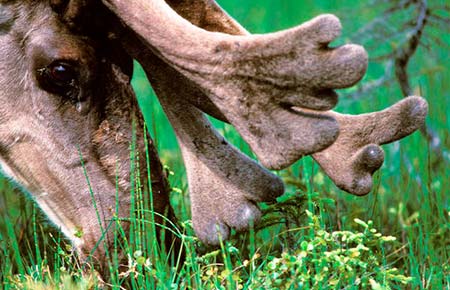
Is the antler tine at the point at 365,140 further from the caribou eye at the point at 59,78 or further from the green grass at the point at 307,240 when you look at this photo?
the caribou eye at the point at 59,78

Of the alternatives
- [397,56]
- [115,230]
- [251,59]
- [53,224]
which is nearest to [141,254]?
[115,230]

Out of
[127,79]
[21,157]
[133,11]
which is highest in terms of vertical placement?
[133,11]

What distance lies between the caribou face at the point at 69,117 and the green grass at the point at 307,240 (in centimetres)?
15

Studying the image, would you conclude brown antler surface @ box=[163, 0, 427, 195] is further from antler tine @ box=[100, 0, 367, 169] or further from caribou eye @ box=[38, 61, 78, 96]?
caribou eye @ box=[38, 61, 78, 96]

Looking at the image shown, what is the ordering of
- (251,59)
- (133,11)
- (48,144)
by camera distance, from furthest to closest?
(48,144)
(133,11)
(251,59)

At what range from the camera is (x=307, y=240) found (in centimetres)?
414

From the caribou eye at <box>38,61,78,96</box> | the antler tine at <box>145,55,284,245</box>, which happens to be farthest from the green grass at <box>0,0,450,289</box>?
the caribou eye at <box>38,61,78,96</box>

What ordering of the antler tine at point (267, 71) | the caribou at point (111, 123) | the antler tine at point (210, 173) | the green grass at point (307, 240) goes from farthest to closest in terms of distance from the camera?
the antler tine at point (210, 173) < the caribou at point (111, 123) < the green grass at point (307, 240) < the antler tine at point (267, 71)

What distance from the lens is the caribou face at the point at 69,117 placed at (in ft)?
13.3

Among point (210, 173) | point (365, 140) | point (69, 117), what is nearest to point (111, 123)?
point (69, 117)

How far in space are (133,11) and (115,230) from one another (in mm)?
853

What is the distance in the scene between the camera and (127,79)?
13.5 ft

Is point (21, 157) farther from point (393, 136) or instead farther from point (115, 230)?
point (393, 136)

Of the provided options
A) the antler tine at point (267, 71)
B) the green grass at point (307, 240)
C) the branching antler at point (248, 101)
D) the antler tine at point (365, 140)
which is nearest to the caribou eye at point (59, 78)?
the branching antler at point (248, 101)
